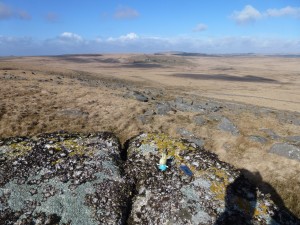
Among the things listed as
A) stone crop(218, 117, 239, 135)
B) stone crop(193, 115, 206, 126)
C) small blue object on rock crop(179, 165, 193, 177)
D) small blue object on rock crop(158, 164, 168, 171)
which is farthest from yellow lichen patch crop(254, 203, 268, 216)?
stone crop(193, 115, 206, 126)

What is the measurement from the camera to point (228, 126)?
92.5ft

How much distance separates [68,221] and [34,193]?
2623 mm

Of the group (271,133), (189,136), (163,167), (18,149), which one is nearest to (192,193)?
(163,167)

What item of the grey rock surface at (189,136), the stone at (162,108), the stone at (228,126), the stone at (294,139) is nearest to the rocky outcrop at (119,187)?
the grey rock surface at (189,136)

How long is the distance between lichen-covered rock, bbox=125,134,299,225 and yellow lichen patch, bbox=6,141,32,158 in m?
6.39

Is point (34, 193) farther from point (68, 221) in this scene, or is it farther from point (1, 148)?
point (1, 148)

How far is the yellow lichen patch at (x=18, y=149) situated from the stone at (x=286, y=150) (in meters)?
19.3

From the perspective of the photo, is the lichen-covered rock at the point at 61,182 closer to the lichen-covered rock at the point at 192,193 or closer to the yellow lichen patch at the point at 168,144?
the lichen-covered rock at the point at 192,193

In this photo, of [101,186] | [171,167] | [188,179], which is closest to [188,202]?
[188,179]

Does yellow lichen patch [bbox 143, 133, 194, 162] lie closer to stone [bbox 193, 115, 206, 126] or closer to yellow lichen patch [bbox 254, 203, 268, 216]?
yellow lichen patch [bbox 254, 203, 268, 216]

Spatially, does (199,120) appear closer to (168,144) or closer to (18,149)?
(168,144)

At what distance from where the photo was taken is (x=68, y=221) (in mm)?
13789

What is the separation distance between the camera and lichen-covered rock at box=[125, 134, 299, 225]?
48.0ft

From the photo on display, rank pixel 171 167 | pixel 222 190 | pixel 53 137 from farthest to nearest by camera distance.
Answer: pixel 53 137 < pixel 171 167 < pixel 222 190
